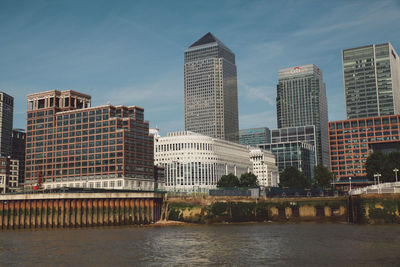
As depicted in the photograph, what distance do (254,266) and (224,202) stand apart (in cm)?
8385

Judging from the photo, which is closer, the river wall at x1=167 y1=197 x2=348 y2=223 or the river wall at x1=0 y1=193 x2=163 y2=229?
the river wall at x1=0 y1=193 x2=163 y2=229

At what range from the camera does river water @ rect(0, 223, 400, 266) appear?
6072 cm

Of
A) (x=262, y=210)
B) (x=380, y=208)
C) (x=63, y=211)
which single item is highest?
(x=63, y=211)

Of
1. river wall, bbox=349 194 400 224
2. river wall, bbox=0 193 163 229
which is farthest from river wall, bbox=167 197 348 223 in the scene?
river wall, bbox=0 193 163 229

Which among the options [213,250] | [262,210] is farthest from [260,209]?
[213,250]

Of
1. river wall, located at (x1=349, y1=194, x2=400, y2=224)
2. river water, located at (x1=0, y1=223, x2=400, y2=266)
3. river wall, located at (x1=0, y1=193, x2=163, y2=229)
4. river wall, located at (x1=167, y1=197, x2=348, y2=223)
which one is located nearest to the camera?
river water, located at (x1=0, y1=223, x2=400, y2=266)

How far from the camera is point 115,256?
66.8m

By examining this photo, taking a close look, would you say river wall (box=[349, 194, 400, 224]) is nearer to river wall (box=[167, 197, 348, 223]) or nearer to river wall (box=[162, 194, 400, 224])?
river wall (box=[162, 194, 400, 224])

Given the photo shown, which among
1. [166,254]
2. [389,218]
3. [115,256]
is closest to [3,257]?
[115,256]

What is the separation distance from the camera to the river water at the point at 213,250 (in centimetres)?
6072

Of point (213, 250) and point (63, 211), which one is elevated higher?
point (63, 211)

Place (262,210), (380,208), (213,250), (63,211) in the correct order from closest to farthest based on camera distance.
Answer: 1. (213,250)
2. (380,208)
3. (63,211)
4. (262,210)

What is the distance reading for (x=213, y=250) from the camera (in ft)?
234

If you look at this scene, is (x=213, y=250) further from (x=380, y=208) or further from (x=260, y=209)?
(x=260, y=209)
